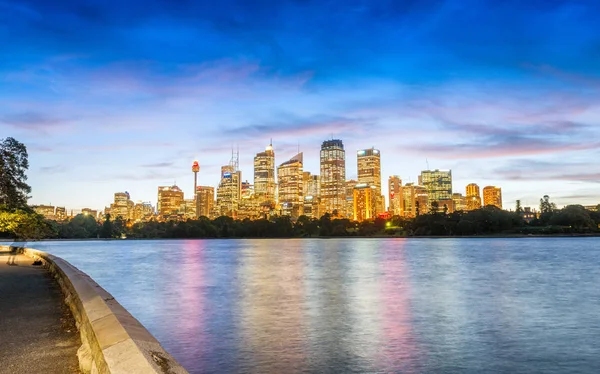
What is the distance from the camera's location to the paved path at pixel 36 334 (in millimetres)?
7297

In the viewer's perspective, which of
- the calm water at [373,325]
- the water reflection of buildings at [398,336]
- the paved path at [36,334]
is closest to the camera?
the paved path at [36,334]

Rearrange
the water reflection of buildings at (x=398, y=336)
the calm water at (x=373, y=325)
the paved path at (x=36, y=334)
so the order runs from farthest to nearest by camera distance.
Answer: the calm water at (x=373, y=325)
the water reflection of buildings at (x=398, y=336)
the paved path at (x=36, y=334)

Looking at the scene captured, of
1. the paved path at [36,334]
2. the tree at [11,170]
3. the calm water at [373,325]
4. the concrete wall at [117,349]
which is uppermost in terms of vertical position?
the tree at [11,170]

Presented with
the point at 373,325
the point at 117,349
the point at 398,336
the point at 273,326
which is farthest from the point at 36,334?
the point at 373,325

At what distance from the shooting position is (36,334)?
954cm

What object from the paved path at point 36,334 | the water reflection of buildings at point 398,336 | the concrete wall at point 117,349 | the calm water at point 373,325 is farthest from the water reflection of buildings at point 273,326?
the concrete wall at point 117,349

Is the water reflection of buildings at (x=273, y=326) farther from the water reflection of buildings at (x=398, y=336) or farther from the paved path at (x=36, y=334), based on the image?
the paved path at (x=36, y=334)

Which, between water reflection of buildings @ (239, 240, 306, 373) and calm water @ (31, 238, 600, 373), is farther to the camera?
calm water @ (31, 238, 600, 373)

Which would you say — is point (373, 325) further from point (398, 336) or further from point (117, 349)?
point (117, 349)

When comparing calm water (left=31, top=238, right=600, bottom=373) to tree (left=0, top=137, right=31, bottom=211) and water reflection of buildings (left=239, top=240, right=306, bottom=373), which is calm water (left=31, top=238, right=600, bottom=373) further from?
tree (left=0, top=137, right=31, bottom=211)

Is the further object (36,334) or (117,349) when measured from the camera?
(36,334)

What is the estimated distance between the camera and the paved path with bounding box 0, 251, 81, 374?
7297 mm

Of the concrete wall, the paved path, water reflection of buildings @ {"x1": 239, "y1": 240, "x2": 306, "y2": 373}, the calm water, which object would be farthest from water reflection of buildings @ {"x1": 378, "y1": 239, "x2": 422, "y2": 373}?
the concrete wall

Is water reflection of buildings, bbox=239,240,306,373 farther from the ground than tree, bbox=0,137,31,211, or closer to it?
closer to it
